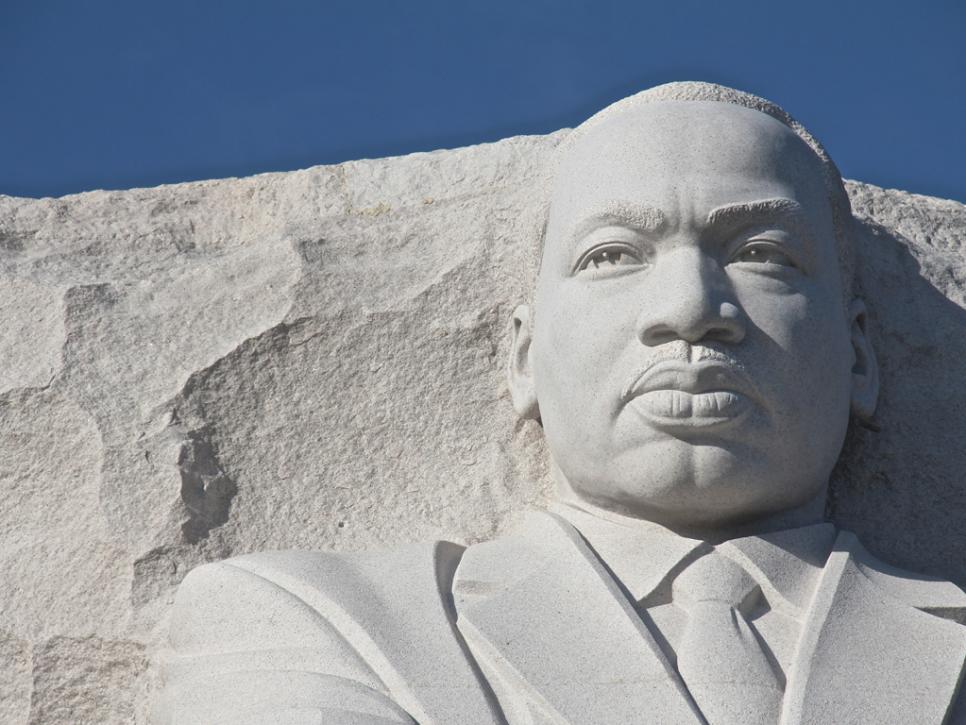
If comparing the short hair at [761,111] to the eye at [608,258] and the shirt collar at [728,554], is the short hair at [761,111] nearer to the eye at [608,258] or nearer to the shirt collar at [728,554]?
the eye at [608,258]

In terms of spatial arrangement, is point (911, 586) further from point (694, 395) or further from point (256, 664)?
point (256, 664)

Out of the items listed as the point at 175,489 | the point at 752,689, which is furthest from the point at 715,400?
the point at 175,489

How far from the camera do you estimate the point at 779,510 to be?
484 cm

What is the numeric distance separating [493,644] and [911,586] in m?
1.05

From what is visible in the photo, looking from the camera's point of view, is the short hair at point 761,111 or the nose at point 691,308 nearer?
the nose at point 691,308

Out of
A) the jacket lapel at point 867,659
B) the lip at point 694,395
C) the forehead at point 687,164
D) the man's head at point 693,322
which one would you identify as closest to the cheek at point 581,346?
the man's head at point 693,322

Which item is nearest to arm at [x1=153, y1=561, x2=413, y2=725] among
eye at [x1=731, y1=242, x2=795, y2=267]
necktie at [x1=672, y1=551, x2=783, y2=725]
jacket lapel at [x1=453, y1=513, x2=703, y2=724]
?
jacket lapel at [x1=453, y1=513, x2=703, y2=724]

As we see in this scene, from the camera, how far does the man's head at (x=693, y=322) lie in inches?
183

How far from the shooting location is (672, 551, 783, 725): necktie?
167 inches

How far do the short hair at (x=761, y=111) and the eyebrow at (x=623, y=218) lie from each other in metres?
0.41

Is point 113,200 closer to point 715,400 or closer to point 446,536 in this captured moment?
point 446,536

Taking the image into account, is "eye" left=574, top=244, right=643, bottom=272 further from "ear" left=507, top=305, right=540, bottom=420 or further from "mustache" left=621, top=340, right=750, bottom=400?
"ear" left=507, top=305, right=540, bottom=420

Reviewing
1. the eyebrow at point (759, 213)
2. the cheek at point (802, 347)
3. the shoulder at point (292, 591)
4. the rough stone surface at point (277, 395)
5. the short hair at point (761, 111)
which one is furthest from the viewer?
the short hair at point (761, 111)

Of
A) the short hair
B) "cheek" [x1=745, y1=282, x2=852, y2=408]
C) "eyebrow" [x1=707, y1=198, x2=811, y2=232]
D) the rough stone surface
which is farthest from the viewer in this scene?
the short hair
